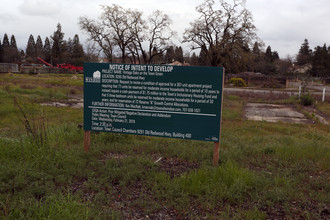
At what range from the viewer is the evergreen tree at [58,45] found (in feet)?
284

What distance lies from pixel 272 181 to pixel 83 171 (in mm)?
2726

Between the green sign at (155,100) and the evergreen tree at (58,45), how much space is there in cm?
8530

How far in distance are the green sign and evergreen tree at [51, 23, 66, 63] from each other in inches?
3358

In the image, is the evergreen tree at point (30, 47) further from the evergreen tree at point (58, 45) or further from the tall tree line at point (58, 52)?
the evergreen tree at point (58, 45)

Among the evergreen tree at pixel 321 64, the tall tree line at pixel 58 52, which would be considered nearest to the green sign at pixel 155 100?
the evergreen tree at pixel 321 64

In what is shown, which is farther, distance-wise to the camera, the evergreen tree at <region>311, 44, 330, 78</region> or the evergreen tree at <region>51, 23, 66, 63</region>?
the evergreen tree at <region>51, 23, 66, 63</region>

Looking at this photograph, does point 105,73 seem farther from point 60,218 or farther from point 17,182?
point 60,218

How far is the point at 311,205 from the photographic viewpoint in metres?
3.71

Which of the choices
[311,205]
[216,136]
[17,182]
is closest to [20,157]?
[17,182]

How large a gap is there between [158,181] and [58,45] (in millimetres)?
90295

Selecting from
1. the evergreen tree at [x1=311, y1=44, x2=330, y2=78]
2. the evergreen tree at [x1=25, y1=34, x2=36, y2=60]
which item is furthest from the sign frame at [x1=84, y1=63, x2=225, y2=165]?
the evergreen tree at [x1=25, y1=34, x2=36, y2=60]

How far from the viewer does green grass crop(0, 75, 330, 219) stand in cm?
348

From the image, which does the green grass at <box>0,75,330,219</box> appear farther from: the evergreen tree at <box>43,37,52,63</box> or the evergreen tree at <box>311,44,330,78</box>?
the evergreen tree at <box>43,37,52,63</box>

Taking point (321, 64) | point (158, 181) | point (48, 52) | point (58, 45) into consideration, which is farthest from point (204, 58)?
point (158, 181)
